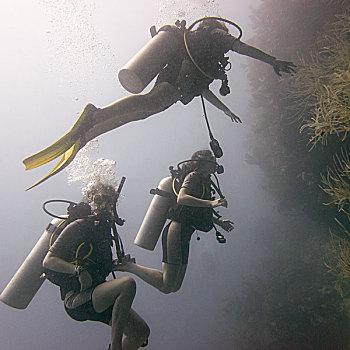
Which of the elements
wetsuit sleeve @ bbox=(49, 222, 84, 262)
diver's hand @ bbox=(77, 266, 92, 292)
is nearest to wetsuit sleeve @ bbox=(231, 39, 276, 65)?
wetsuit sleeve @ bbox=(49, 222, 84, 262)

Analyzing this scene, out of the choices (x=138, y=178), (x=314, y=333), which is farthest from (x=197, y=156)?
(x=138, y=178)

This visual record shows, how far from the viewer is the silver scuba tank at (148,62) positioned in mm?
2768

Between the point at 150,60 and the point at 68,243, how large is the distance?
2.48 m

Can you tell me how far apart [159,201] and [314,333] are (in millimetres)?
8328

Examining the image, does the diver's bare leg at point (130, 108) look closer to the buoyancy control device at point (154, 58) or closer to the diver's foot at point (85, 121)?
the diver's foot at point (85, 121)

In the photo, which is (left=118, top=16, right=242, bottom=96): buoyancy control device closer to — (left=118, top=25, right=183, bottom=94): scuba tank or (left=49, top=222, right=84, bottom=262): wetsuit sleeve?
(left=118, top=25, right=183, bottom=94): scuba tank

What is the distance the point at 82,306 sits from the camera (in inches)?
128

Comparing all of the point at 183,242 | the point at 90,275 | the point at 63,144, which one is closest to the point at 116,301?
Answer: the point at 90,275

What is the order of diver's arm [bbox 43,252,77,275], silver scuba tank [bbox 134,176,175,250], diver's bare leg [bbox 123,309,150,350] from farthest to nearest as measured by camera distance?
1. silver scuba tank [bbox 134,176,175,250]
2. diver's bare leg [bbox 123,309,150,350]
3. diver's arm [bbox 43,252,77,275]

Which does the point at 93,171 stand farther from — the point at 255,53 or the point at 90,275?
the point at 255,53

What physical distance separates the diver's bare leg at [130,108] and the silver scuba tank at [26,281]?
2.13m

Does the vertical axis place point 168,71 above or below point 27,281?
above

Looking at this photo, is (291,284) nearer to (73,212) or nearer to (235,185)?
(73,212)

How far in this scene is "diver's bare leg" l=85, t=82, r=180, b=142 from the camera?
107 inches
